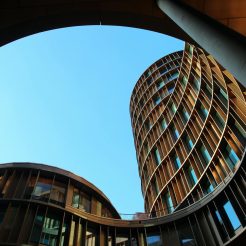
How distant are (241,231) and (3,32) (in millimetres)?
17054

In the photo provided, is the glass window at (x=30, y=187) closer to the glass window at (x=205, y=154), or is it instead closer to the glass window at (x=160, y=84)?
the glass window at (x=205, y=154)

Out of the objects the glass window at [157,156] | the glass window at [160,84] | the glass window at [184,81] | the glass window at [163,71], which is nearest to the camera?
A: the glass window at [184,81]

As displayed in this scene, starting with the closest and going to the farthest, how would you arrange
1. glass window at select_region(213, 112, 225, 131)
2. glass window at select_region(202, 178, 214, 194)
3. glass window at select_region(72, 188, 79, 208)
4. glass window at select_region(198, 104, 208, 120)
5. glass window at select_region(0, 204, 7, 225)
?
glass window at select_region(0, 204, 7, 225) → glass window at select_region(72, 188, 79, 208) → glass window at select_region(202, 178, 214, 194) → glass window at select_region(213, 112, 225, 131) → glass window at select_region(198, 104, 208, 120)

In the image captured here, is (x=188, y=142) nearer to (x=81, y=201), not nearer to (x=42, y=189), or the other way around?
(x=81, y=201)

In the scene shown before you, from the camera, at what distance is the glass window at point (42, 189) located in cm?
2008

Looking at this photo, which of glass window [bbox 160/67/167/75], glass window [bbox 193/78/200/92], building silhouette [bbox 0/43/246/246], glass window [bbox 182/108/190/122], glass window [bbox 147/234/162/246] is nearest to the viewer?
building silhouette [bbox 0/43/246/246]

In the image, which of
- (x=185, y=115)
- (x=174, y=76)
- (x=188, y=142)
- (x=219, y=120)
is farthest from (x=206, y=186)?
(x=174, y=76)

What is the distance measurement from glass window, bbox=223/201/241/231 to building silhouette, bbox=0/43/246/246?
54 millimetres

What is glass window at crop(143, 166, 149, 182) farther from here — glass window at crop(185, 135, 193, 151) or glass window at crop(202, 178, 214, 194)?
glass window at crop(202, 178, 214, 194)

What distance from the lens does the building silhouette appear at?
710 inches

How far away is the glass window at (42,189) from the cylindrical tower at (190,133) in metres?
13.7

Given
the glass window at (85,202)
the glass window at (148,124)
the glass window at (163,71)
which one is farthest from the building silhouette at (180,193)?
the glass window at (163,71)

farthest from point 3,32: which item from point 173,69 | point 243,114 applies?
point 173,69

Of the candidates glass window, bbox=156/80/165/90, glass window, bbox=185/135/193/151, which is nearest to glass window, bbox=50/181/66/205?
glass window, bbox=185/135/193/151
